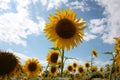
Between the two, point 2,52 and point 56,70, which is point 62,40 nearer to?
point 2,52

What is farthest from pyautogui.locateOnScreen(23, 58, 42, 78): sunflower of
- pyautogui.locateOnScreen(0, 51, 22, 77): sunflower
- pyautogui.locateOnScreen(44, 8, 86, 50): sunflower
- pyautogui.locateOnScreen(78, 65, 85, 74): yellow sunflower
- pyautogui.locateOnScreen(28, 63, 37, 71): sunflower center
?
pyautogui.locateOnScreen(78, 65, 85, 74): yellow sunflower

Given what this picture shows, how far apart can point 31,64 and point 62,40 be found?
4.80 metres

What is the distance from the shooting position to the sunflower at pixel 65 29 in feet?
30.5

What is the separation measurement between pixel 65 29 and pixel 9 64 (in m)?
2.16

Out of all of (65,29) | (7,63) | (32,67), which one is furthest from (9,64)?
(32,67)

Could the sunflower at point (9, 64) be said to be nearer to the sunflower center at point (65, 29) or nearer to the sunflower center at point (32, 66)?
the sunflower center at point (65, 29)

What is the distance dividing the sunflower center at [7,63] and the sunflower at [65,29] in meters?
1.64

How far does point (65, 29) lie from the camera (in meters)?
9.19

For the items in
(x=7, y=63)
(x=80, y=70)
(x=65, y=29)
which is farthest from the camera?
(x=80, y=70)

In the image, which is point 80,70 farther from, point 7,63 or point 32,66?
point 7,63

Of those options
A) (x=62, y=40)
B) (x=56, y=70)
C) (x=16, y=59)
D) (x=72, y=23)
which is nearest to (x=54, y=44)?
(x=62, y=40)

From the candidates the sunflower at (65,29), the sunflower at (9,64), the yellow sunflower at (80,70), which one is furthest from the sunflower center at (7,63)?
the yellow sunflower at (80,70)

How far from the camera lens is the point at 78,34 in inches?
376

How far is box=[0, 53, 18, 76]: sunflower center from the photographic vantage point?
25.4ft
